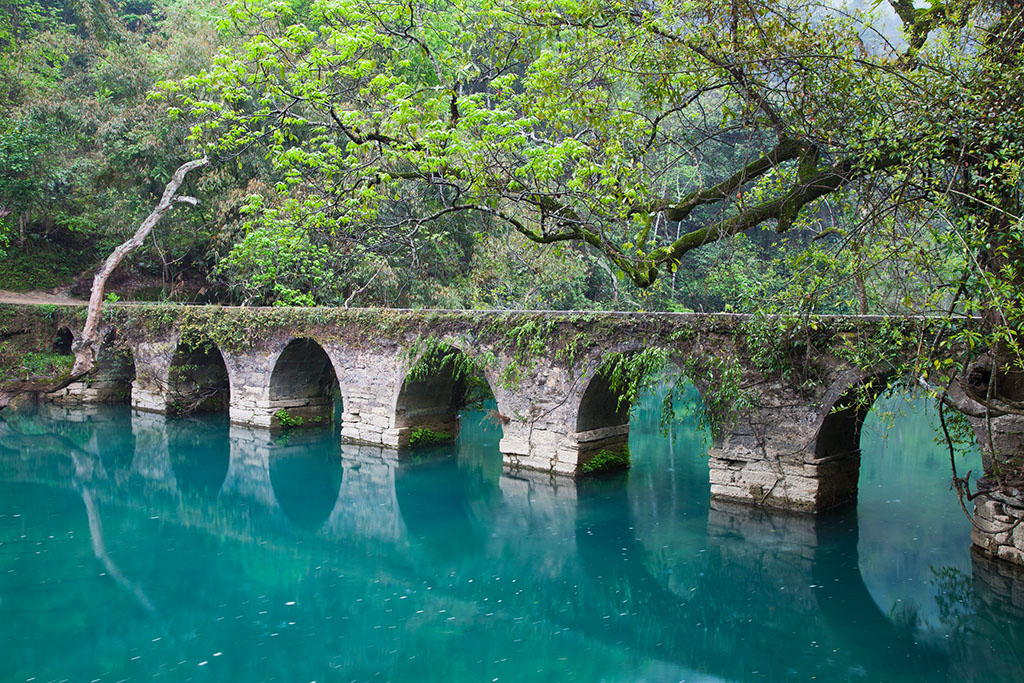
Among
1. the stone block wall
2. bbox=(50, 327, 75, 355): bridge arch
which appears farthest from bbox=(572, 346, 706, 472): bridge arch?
bbox=(50, 327, 75, 355): bridge arch

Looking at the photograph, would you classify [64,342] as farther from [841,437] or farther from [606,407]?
[841,437]

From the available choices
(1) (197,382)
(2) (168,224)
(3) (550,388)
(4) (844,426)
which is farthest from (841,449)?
(2) (168,224)

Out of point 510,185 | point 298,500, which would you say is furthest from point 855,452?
point 298,500

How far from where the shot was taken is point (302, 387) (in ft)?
54.0

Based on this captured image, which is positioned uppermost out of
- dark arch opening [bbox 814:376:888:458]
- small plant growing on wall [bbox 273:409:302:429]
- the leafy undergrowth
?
the leafy undergrowth

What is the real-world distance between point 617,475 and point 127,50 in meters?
18.1

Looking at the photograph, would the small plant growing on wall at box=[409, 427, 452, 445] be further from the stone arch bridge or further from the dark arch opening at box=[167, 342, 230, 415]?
the dark arch opening at box=[167, 342, 230, 415]

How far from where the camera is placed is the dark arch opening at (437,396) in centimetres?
1316

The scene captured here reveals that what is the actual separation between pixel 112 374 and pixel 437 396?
9903mm

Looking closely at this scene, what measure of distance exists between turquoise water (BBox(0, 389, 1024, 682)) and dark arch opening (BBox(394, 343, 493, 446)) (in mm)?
928

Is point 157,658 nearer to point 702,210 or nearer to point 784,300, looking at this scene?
point 784,300

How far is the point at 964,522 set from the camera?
969cm

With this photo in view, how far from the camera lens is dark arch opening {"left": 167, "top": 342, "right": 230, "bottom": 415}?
17.7m

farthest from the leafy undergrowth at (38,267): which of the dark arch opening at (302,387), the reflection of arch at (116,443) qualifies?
the dark arch opening at (302,387)
